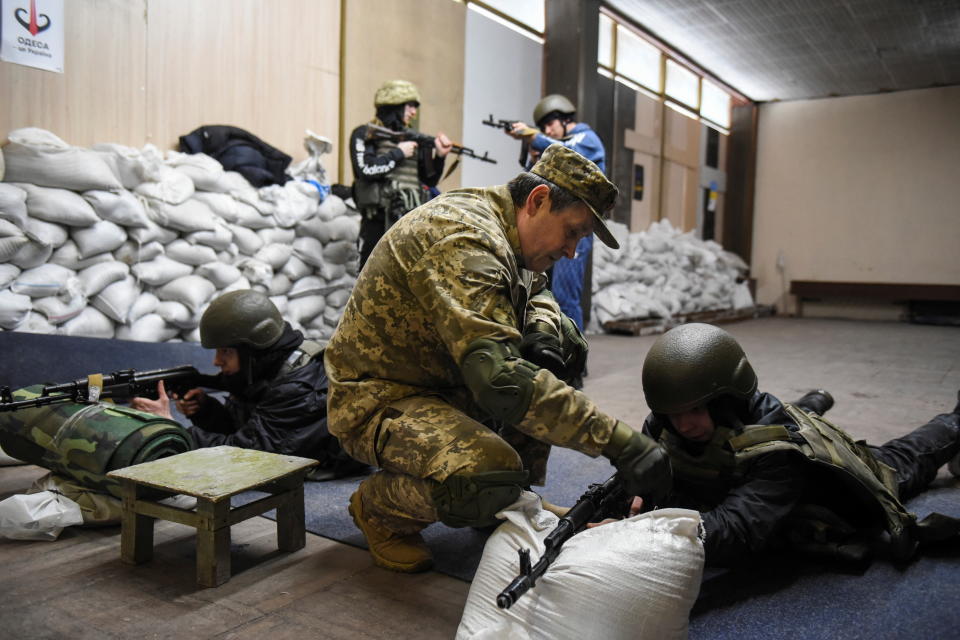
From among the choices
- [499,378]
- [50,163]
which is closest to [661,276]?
[50,163]

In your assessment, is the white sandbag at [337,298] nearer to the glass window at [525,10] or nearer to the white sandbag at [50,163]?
the white sandbag at [50,163]

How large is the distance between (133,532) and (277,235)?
276 cm

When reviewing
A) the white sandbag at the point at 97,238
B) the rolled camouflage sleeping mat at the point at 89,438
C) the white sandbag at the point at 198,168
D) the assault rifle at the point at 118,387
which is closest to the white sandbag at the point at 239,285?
the white sandbag at the point at 198,168

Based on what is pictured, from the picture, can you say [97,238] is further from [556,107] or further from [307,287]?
[556,107]

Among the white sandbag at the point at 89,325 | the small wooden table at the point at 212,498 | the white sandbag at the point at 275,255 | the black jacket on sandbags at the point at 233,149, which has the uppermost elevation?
the black jacket on sandbags at the point at 233,149

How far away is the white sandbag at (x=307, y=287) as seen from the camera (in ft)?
14.3

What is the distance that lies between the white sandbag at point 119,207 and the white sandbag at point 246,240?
51cm

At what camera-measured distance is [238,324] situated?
7.32 ft

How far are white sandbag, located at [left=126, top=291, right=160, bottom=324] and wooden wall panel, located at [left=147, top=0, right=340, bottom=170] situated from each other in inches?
37.8

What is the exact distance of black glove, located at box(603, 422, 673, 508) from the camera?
4.28ft

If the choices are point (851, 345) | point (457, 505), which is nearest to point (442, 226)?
point (457, 505)

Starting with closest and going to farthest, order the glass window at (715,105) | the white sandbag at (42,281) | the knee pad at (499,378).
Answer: the knee pad at (499,378), the white sandbag at (42,281), the glass window at (715,105)

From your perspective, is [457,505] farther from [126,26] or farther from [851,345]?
[851,345]

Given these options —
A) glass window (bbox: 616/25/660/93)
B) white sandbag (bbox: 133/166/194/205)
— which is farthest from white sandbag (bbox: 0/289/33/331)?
glass window (bbox: 616/25/660/93)
